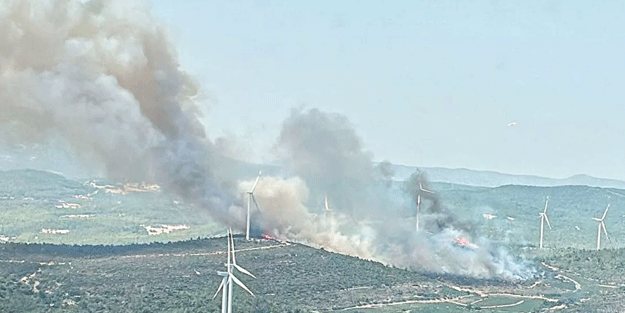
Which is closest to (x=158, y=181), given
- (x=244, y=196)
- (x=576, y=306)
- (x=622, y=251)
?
(x=244, y=196)

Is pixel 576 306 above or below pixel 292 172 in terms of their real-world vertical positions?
below

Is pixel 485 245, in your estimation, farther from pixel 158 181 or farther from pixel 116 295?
pixel 116 295

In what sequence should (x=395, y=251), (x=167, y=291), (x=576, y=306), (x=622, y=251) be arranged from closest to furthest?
(x=167, y=291) < (x=576, y=306) < (x=395, y=251) < (x=622, y=251)

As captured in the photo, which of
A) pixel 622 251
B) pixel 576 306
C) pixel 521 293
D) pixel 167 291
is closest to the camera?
pixel 167 291

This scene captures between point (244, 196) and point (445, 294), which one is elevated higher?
point (244, 196)

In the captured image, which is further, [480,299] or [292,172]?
[292,172]

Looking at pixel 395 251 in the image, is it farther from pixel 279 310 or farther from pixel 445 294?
pixel 279 310

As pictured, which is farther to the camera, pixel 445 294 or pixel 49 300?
pixel 445 294

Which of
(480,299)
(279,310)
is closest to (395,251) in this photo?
(480,299)

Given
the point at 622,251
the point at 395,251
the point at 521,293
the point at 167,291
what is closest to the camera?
the point at 167,291
